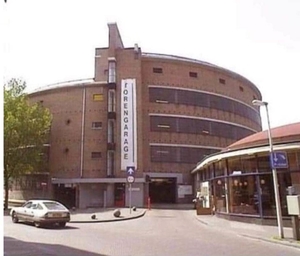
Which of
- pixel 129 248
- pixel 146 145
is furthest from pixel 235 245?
pixel 146 145

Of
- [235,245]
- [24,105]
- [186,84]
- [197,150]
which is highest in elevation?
[186,84]

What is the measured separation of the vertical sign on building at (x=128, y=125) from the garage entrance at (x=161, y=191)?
4.40m

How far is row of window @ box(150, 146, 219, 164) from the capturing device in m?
39.5

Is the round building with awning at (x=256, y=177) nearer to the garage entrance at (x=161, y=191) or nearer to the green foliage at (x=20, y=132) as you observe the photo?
the garage entrance at (x=161, y=191)

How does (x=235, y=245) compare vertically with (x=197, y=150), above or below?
below

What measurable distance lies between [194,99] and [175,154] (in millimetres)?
7082

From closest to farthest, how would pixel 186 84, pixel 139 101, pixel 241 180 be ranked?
1. pixel 241 180
2. pixel 139 101
3. pixel 186 84

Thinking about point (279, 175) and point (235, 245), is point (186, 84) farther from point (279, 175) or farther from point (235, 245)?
point (235, 245)

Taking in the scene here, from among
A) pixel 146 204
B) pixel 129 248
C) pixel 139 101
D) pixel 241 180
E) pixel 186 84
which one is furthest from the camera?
pixel 186 84

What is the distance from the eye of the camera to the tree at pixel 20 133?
3466 centimetres

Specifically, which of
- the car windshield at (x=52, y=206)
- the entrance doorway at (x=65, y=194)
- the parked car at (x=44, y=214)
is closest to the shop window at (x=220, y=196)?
the parked car at (x=44, y=214)

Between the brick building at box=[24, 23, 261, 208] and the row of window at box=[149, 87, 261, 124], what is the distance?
0.11 meters

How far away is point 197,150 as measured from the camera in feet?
135

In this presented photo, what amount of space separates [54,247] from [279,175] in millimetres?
11556
